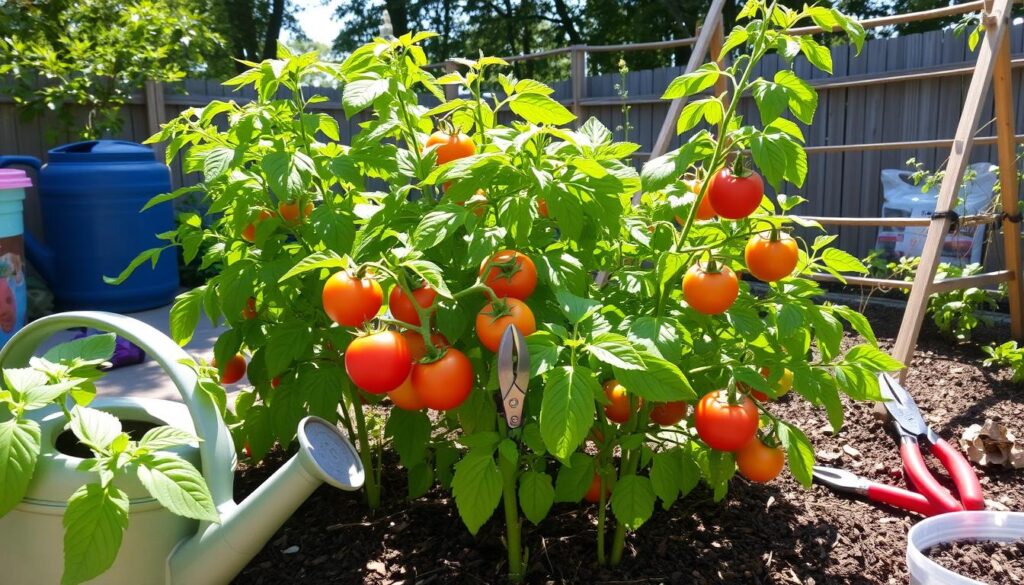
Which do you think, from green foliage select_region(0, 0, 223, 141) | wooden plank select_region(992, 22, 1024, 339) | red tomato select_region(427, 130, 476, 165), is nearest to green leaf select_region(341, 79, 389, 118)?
red tomato select_region(427, 130, 476, 165)

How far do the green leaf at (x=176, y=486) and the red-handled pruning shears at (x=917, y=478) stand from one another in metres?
1.36

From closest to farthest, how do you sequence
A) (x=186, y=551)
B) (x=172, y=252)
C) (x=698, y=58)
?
(x=186, y=551), (x=698, y=58), (x=172, y=252)

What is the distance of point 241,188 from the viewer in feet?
4.86

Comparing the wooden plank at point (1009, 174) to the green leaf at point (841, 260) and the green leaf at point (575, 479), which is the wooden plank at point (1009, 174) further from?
the green leaf at point (575, 479)

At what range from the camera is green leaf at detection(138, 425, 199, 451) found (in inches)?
42.3

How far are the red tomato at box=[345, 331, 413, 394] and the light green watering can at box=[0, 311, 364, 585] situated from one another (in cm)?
18

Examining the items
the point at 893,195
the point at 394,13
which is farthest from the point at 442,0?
the point at 893,195

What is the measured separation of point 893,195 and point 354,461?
4955mm

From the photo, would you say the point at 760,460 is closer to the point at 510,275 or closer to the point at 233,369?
the point at 510,275

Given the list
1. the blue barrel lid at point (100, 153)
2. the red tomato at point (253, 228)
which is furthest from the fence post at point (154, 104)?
the red tomato at point (253, 228)

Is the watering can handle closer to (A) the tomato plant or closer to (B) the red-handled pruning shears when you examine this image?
(A) the tomato plant

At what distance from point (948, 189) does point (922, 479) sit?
1.37 meters

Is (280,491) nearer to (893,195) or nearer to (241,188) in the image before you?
(241,188)

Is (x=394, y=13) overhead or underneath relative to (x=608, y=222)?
overhead
